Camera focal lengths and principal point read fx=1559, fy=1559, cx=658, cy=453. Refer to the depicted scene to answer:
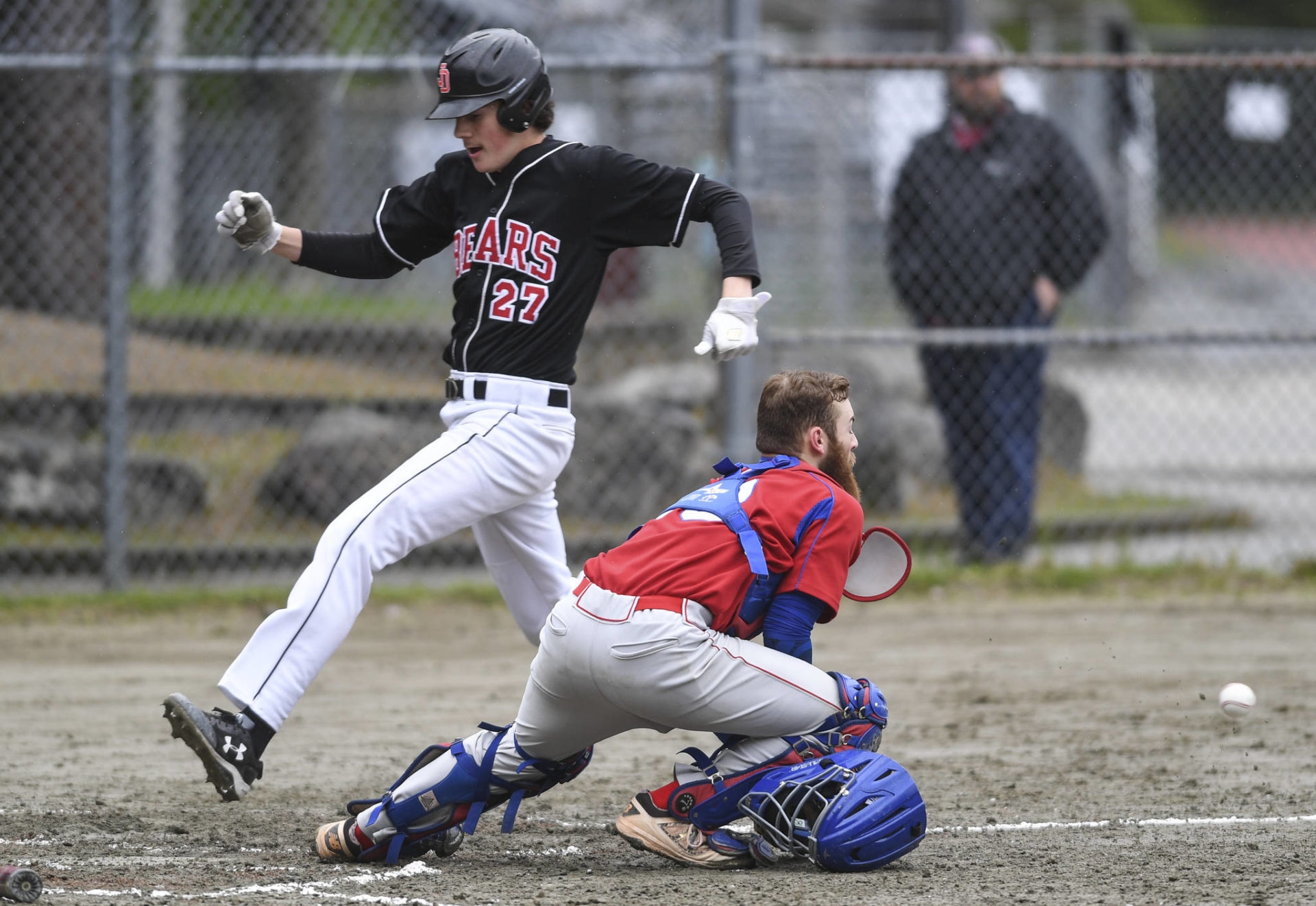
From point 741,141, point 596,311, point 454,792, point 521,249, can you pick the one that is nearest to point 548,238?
point 521,249

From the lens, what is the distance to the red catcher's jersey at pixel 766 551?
337cm

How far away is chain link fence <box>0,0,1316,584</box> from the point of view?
7.14 m

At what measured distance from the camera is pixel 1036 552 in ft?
26.3

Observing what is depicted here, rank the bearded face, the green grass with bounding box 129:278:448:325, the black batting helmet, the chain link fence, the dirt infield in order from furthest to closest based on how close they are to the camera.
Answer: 1. the green grass with bounding box 129:278:448:325
2. the chain link fence
3. the black batting helmet
4. the bearded face
5. the dirt infield

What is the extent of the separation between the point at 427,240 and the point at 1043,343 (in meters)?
3.67

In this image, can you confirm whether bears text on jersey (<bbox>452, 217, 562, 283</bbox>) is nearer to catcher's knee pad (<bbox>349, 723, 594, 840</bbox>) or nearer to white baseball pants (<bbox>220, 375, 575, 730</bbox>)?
white baseball pants (<bbox>220, 375, 575, 730</bbox>)

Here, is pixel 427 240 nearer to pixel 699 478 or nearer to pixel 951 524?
pixel 699 478

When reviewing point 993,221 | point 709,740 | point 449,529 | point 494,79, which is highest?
point 494,79

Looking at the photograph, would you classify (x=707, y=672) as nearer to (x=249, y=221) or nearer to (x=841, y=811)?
(x=841, y=811)

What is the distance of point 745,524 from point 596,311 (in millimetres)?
6453

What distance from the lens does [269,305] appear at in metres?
9.82

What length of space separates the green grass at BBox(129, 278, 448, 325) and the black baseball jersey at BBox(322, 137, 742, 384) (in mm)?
5261

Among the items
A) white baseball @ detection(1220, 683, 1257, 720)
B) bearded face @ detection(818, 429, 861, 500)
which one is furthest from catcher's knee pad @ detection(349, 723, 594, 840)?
white baseball @ detection(1220, 683, 1257, 720)

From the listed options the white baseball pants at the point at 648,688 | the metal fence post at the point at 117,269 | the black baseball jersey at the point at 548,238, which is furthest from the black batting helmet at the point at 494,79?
the metal fence post at the point at 117,269
